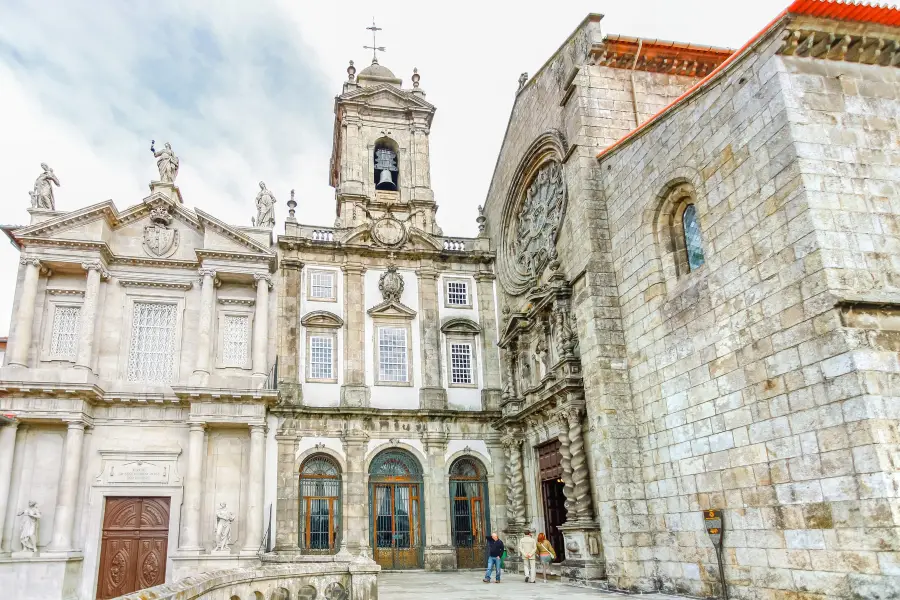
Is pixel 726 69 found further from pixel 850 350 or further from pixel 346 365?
pixel 346 365

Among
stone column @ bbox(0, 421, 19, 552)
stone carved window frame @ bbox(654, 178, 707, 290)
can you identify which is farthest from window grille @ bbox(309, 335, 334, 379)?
stone carved window frame @ bbox(654, 178, 707, 290)

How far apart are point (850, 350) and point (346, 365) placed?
592 inches

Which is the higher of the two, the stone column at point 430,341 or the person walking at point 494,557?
the stone column at point 430,341

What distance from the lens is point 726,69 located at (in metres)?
12.0

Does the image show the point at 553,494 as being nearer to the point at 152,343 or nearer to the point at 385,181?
the point at 152,343

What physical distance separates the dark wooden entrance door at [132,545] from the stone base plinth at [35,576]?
108cm

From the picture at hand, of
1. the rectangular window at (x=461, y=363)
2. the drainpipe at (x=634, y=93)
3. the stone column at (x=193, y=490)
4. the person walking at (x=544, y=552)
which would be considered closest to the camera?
the person walking at (x=544, y=552)

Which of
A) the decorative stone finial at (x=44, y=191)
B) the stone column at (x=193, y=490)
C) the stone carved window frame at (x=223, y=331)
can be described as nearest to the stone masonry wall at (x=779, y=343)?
the stone column at (x=193, y=490)

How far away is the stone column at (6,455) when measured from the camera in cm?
1695

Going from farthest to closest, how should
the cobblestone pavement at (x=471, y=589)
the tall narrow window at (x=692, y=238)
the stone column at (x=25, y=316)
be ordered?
the stone column at (x=25, y=316) < the cobblestone pavement at (x=471, y=589) < the tall narrow window at (x=692, y=238)

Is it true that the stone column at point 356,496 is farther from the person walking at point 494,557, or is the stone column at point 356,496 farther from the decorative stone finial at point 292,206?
the decorative stone finial at point 292,206

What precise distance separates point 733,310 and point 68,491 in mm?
15870

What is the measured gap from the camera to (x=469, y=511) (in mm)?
21328

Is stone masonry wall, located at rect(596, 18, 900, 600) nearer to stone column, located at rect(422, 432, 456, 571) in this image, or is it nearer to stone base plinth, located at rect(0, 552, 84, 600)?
stone column, located at rect(422, 432, 456, 571)
